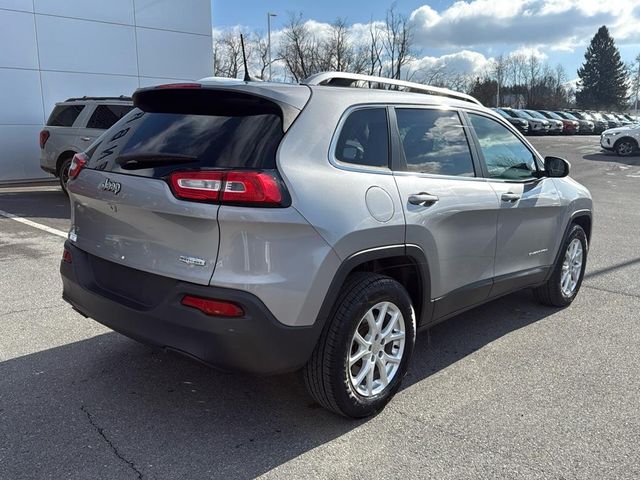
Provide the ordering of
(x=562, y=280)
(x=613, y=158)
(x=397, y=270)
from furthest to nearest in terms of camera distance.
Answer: (x=613, y=158) → (x=562, y=280) → (x=397, y=270)

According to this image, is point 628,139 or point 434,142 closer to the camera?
point 434,142

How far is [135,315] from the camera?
9.54 feet

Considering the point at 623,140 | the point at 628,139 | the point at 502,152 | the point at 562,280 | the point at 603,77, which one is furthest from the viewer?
the point at 603,77

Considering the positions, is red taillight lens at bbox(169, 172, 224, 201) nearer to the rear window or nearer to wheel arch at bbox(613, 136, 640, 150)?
the rear window

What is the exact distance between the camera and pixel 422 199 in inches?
133

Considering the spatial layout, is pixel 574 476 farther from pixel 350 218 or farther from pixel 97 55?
pixel 97 55

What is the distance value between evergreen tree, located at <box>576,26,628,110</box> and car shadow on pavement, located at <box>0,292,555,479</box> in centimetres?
9782

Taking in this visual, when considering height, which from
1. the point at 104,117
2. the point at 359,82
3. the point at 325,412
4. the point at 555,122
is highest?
the point at 359,82

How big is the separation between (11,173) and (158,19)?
5990mm

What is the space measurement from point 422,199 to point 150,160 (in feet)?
5.04

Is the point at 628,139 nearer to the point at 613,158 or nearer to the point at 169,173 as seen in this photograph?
the point at 613,158

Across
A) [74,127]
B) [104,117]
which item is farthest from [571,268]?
[74,127]

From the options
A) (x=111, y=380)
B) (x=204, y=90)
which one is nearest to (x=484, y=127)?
(x=204, y=90)

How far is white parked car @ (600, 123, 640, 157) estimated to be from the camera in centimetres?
2394
